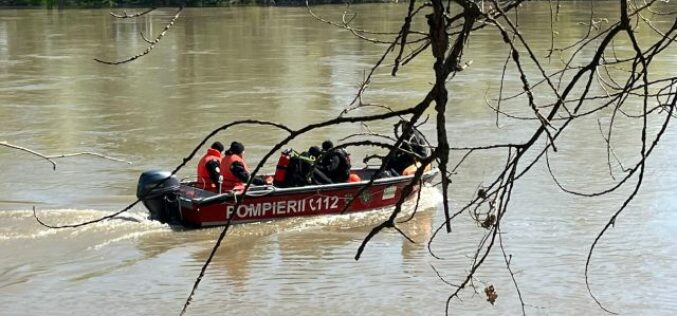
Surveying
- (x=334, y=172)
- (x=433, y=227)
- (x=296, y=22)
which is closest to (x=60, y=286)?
(x=334, y=172)

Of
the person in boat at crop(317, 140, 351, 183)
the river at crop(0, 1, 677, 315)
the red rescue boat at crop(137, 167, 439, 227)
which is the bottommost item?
the river at crop(0, 1, 677, 315)

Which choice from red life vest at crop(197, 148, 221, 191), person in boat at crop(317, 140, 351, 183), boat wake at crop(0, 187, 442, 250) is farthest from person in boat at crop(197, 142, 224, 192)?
person in boat at crop(317, 140, 351, 183)

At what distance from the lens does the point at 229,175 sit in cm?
1157

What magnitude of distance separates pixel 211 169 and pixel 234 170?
292 millimetres

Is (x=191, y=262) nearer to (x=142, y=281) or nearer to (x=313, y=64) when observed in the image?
(x=142, y=281)

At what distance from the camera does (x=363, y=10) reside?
1989 inches

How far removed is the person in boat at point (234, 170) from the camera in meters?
11.5

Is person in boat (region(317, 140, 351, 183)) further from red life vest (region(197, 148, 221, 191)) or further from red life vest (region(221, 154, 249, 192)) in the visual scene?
red life vest (region(197, 148, 221, 191))

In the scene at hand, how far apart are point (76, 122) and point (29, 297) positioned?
11008 millimetres

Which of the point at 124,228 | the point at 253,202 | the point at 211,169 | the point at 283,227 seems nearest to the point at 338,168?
the point at 283,227

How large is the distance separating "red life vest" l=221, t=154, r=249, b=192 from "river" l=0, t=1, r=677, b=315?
591 mm

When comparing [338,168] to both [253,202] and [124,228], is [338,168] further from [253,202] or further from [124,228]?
[124,228]

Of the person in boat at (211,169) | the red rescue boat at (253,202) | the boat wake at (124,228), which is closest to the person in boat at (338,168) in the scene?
the red rescue boat at (253,202)

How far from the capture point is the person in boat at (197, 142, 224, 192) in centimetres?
1158
